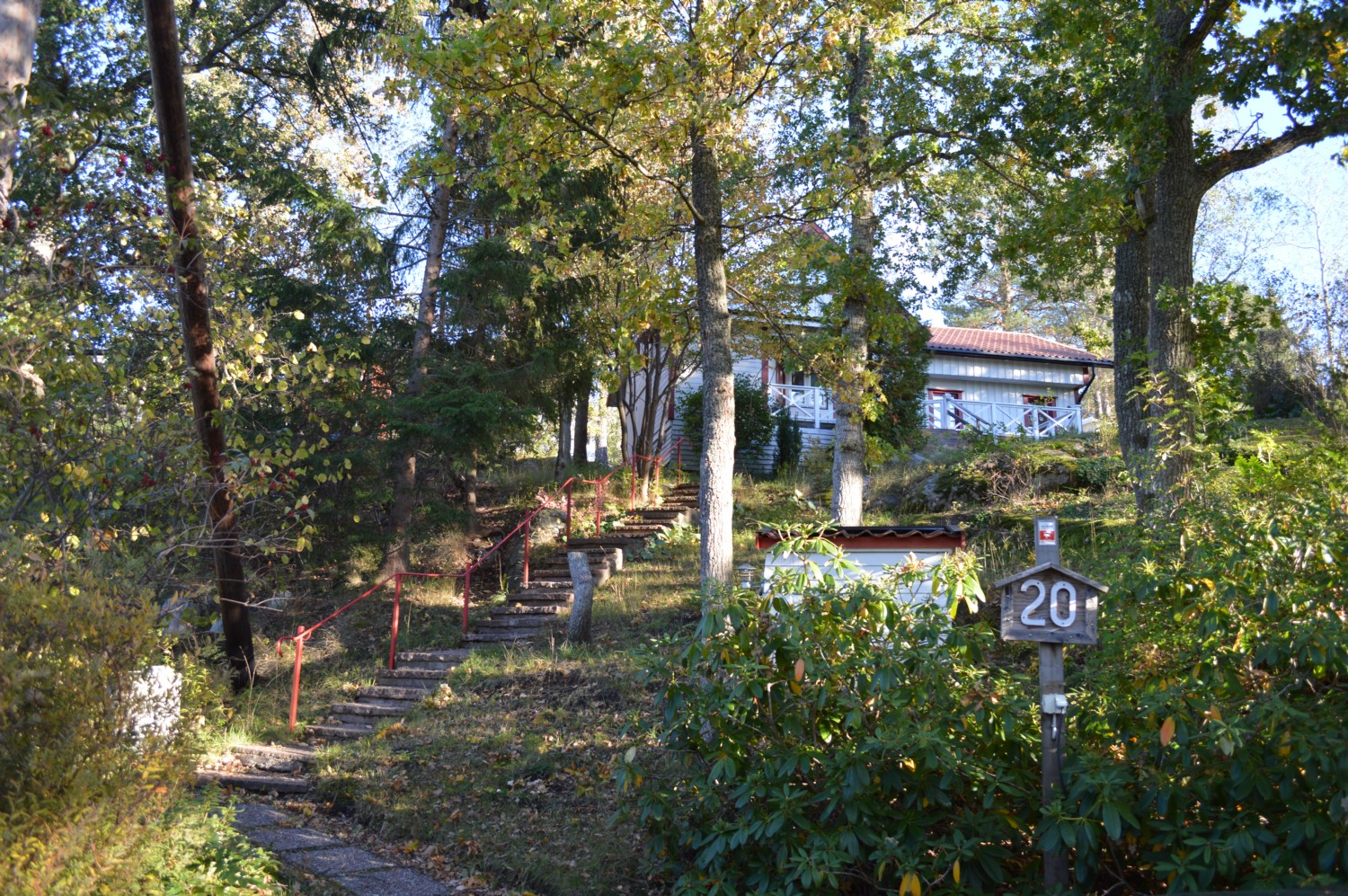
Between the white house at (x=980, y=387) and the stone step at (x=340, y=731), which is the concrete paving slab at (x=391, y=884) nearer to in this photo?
the stone step at (x=340, y=731)

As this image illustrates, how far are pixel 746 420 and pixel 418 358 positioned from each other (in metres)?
9.62

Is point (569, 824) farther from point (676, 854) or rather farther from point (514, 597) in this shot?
point (514, 597)

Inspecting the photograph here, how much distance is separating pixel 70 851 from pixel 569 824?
13.1 feet

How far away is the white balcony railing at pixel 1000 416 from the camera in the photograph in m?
25.8

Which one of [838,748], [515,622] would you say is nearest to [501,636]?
[515,622]

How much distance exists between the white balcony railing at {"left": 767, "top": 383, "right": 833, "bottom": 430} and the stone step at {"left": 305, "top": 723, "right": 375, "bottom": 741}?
664 inches

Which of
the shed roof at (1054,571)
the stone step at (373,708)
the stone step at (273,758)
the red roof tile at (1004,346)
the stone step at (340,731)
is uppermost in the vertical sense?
the red roof tile at (1004,346)

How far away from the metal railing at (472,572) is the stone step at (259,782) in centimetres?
143

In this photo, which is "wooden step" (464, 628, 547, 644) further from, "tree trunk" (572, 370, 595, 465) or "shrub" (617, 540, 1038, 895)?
"tree trunk" (572, 370, 595, 465)

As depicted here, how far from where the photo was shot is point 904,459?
19625 millimetres

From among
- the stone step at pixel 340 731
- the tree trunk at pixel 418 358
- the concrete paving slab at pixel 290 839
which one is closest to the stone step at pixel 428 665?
the stone step at pixel 340 731

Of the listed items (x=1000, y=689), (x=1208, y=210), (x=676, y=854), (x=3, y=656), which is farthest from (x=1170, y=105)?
(x=1208, y=210)

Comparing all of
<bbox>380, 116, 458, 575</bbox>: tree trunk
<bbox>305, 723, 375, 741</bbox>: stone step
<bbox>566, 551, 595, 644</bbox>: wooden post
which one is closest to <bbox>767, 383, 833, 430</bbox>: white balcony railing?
<bbox>380, 116, 458, 575</bbox>: tree trunk

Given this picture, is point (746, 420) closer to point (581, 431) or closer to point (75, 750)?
point (581, 431)
